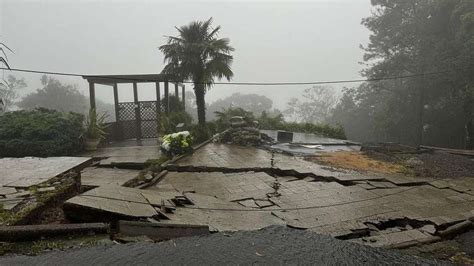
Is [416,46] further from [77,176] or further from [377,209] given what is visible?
[77,176]

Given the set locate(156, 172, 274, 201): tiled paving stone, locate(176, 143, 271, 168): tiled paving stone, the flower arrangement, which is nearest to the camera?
locate(156, 172, 274, 201): tiled paving stone

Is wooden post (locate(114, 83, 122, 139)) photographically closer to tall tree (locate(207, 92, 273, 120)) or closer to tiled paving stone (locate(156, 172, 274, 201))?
tiled paving stone (locate(156, 172, 274, 201))

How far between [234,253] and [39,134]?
8967mm

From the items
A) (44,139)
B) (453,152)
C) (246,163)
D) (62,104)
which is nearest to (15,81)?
(62,104)

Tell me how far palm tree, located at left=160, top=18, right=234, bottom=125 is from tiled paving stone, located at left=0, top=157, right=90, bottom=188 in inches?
353

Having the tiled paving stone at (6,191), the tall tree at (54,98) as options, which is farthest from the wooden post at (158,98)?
the tall tree at (54,98)

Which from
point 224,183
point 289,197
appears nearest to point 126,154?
point 224,183

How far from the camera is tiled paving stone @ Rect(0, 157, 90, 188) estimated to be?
4.70 meters

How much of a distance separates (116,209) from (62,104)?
39.0m

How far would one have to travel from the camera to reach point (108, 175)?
7875mm

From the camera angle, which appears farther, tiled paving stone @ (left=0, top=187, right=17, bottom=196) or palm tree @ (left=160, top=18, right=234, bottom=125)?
palm tree @ (left=160, top=18, right=234, bottom=125)

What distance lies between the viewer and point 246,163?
9.04 meters

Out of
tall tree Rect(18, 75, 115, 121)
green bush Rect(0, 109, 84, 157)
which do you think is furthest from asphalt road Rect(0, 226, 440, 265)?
tall tree Rect(18, 75, 115, 121)

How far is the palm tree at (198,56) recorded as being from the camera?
45.4 ft
